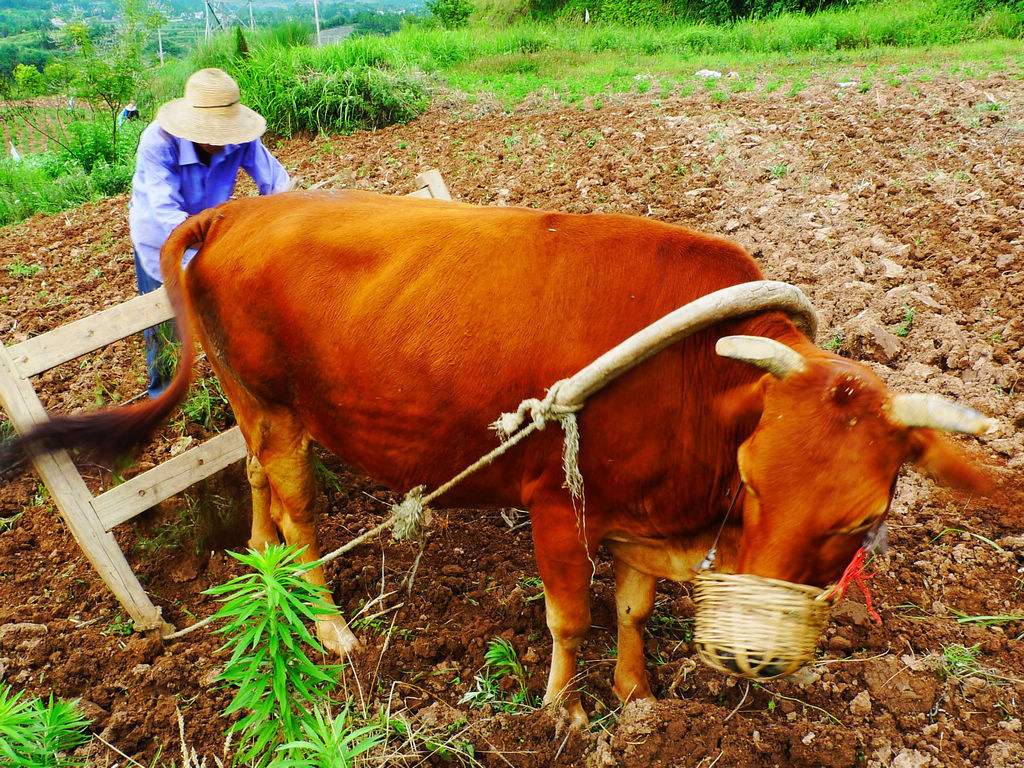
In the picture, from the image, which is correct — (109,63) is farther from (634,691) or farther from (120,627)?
(634,691)

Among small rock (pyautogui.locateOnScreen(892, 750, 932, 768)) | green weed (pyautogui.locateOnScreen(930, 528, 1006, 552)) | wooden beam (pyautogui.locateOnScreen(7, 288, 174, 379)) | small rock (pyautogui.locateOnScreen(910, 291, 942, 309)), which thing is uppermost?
wooden beam (pyautogui.locateOnScreen(7, 288, 174, 379))

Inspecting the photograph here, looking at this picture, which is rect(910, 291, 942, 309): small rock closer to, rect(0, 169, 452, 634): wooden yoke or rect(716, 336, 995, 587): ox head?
rect(716, 336, 995, 587): ox head

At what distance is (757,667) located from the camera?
207cm

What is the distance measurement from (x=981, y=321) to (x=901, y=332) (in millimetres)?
572

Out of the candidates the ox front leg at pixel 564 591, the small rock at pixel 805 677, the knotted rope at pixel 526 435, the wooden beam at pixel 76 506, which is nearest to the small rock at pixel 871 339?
the small rock at pixel 805 677

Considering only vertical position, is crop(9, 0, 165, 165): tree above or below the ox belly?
above

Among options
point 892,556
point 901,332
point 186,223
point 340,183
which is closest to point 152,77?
point 340,183

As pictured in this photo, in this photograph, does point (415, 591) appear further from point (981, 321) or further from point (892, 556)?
point (981, 321)

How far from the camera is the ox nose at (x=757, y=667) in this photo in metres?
2.06

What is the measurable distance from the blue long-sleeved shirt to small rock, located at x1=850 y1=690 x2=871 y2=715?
142 inches

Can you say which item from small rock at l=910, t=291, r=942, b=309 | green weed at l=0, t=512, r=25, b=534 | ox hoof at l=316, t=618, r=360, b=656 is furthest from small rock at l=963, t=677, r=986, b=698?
green weed at l=0, t=512, r=25, b=534

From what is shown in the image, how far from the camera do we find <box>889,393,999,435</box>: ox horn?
1.88 m

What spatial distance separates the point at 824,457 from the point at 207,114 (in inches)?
134

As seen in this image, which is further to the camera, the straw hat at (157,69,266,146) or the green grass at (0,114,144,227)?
the green grass at (0,114,144,227)
